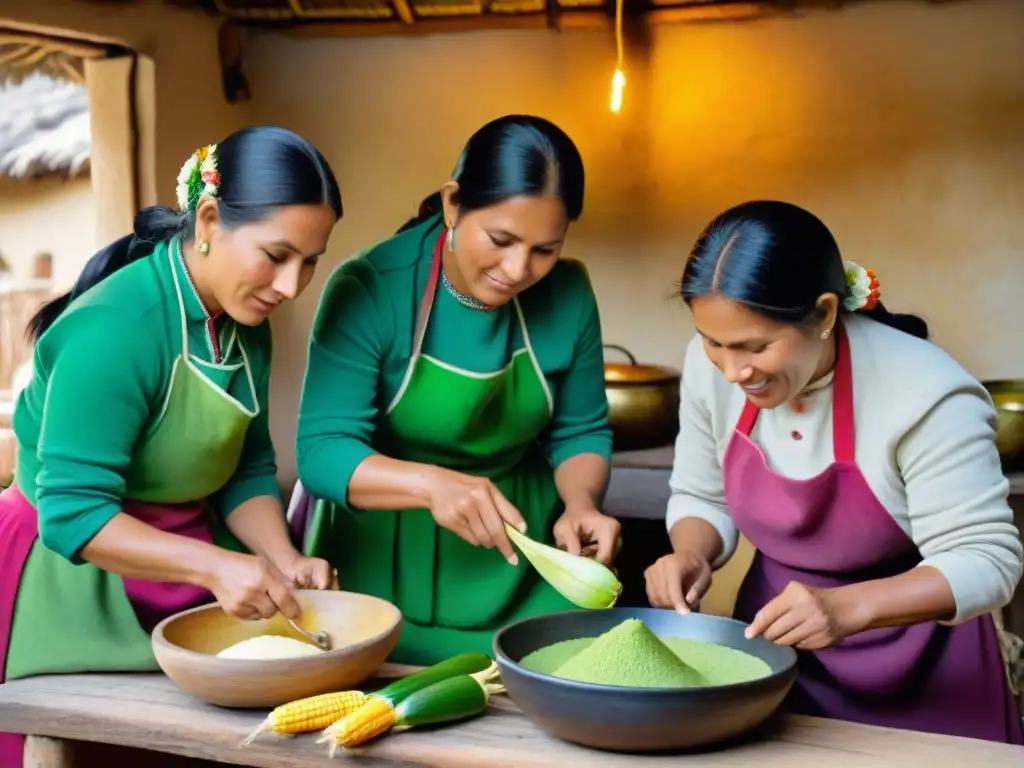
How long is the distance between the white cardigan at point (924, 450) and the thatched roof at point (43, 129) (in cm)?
476

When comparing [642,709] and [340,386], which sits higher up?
[340,386]

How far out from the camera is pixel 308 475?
2221 mm

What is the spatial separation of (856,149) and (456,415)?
2.57 m

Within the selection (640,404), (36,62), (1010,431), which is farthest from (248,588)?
(36,62)

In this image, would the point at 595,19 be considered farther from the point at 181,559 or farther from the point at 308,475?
the point at 181,559

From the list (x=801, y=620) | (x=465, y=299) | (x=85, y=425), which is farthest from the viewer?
(x=465, y=299)

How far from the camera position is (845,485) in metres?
1.98

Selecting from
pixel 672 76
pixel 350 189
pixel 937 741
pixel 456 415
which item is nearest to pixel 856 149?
pixel 672 76

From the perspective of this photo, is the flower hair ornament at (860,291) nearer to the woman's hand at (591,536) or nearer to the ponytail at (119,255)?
the woman's hand at (591,536)

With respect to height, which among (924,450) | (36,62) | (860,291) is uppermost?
(36,62)

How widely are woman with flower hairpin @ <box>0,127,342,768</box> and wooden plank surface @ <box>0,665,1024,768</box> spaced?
0.16 metres

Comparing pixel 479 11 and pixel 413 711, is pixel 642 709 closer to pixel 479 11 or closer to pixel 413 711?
pixel 413 711

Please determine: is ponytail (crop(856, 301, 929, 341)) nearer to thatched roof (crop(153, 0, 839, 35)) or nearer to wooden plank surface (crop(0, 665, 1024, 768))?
wooden plank surface (crop(0, 665, 1024, 768))

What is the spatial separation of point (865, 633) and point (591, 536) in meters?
0.52
